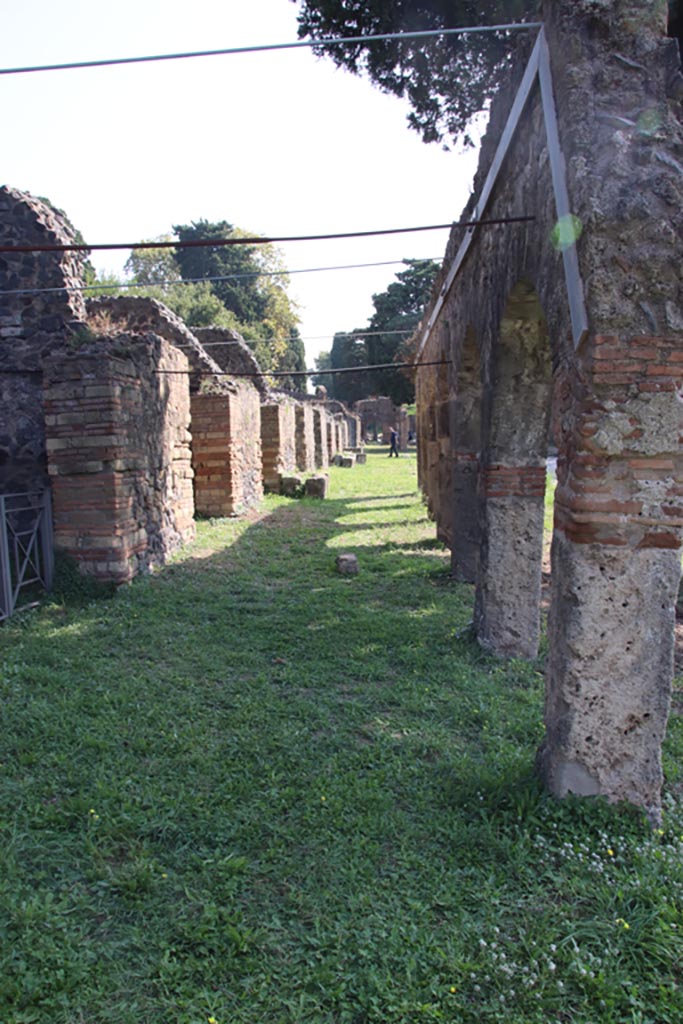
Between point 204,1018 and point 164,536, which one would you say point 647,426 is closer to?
point 204,1018

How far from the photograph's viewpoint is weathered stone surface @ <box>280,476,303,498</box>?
15.2 meters

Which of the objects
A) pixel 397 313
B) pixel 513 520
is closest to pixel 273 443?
pixel 513 520

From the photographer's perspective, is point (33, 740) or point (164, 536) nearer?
point (33, 740)

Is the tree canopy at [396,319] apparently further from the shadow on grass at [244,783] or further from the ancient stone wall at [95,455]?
the shadow on grass at [244,783]

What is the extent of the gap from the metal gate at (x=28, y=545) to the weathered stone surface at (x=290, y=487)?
346 inches

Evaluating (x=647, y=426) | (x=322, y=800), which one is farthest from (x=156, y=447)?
(x=647, y=426)

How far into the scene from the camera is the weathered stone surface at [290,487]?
600 inches

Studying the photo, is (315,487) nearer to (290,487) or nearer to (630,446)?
(290,487)

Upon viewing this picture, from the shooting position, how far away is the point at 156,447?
7754mm

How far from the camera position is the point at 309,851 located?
8.98ft

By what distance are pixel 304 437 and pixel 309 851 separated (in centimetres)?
1625

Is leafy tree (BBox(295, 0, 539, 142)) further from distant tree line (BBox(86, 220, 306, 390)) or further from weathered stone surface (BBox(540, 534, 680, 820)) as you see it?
distant tree line (BBox(86, 220, 306, 390))

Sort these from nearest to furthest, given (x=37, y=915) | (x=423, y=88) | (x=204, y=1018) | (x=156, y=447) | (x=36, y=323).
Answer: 1. (x=204, y=1018)
2. (x=37, y=915)
3. (x=36, y=323)
4. (x=156, y=447)
5. (x=423, y=88)

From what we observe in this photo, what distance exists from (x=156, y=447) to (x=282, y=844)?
586cm
